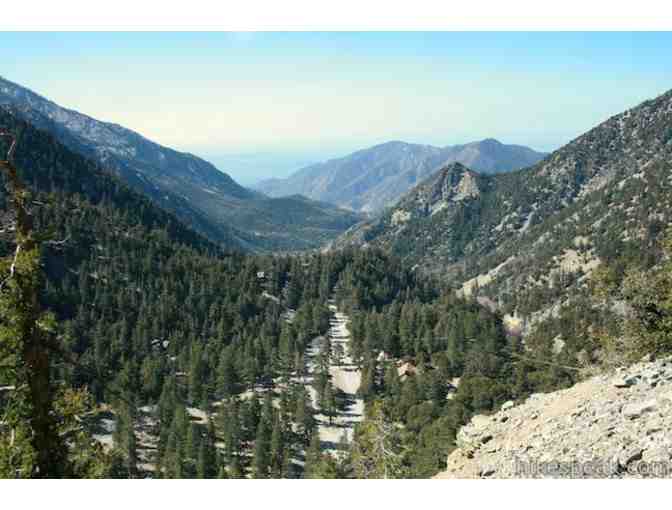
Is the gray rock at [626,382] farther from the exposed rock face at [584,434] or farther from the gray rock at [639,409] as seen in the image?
the gray rock at [639,409]

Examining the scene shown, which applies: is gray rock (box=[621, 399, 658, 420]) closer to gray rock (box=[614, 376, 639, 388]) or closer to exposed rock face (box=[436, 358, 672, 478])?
exposed rock face (box=[436, 358, 672, 478])

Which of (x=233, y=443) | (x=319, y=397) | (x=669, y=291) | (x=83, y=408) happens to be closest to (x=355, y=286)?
(x=319, y=397)

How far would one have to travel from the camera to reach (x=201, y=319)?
162750 mm

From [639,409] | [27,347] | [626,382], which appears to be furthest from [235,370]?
[639,409]

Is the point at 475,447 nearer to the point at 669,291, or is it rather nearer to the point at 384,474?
the point at 384,474

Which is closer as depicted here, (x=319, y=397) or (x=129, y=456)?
(x=129, y=456)

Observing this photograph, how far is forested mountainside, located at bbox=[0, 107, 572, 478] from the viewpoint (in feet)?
110

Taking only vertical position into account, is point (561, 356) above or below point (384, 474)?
below

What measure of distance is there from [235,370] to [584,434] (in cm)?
10592

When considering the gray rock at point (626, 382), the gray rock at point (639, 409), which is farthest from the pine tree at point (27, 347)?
the gray rock at point (626, 382)

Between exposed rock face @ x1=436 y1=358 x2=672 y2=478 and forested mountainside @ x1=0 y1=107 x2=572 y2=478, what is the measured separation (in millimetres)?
6167

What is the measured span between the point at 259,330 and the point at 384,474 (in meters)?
126

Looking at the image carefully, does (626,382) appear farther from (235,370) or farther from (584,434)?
(235,370)

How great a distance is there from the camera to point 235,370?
4599 inches
